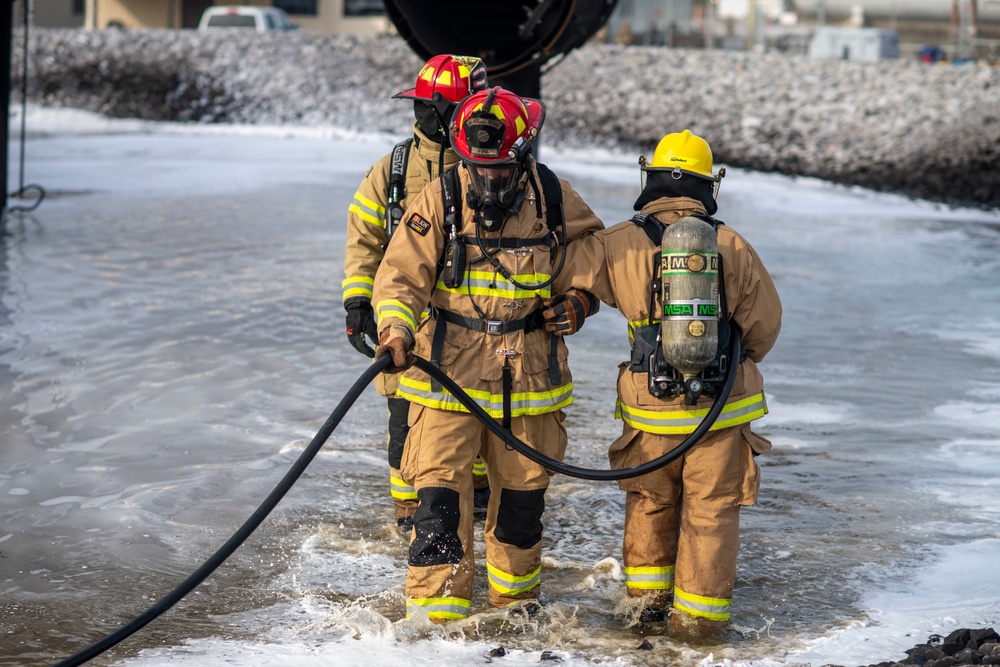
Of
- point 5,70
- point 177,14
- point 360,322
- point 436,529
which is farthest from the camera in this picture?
point 177,14

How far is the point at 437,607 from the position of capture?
3834 millimetres

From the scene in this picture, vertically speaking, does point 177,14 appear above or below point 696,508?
above

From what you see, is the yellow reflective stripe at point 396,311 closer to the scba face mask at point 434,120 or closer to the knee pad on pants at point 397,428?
the scba face mask at point 434,120

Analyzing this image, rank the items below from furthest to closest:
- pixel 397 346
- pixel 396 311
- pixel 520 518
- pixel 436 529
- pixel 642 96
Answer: pixel 642 96 < pixel 520 518 < pixel 436 529 < pixel 396 311 < pixel 397 346

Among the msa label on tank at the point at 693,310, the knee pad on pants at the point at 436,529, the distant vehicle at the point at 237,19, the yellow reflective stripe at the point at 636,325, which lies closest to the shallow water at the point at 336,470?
the knee pad on pants at the point at 436,529

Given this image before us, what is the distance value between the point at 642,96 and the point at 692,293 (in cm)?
1818

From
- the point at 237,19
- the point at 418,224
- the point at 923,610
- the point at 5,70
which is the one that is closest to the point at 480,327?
the point at 418,224

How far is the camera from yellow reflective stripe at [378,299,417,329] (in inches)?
146

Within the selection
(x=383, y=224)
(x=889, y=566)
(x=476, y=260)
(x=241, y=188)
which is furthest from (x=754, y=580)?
(x=241, y=188)

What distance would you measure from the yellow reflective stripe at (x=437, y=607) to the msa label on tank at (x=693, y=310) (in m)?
1.16

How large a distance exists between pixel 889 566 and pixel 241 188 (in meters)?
12.3

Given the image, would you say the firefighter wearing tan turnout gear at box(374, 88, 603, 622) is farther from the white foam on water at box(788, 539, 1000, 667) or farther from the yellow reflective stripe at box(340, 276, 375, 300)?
the white foam on water at box(788, 539, 1000, 667)

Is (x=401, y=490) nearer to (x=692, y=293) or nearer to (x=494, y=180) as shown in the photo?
(x=494, y=180)

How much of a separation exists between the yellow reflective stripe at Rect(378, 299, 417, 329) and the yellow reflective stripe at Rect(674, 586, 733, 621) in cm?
126
